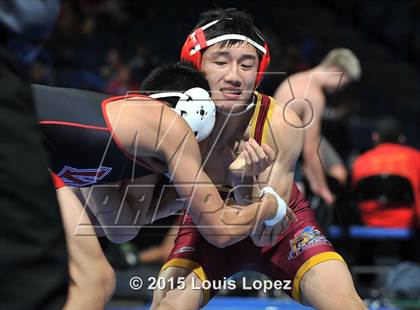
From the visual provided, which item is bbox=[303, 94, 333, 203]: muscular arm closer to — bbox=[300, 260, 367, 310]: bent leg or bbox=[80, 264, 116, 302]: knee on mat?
bbox=[300, 260, 367, 310]: bent leg

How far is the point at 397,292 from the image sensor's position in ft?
17.8

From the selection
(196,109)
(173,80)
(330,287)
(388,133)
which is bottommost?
(330,287)

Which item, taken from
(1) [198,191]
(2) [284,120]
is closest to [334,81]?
(2) [284,120]

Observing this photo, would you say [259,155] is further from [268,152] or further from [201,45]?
[201,45]

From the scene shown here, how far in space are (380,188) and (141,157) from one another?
12.6 feet

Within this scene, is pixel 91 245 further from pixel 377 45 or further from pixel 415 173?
pixel 377 45

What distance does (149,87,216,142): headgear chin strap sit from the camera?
295 centimetres

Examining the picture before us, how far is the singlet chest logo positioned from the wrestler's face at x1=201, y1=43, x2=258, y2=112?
22.1 inches

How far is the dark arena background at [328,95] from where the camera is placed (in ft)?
18.1

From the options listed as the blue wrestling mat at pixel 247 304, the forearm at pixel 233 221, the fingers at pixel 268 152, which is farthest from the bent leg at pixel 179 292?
the blue wrestling mat at pixel 247 304

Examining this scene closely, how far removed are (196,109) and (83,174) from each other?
0.47 m

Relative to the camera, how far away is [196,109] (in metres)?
2.96

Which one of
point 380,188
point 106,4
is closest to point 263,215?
point 380,188

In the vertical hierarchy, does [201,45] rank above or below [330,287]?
above
